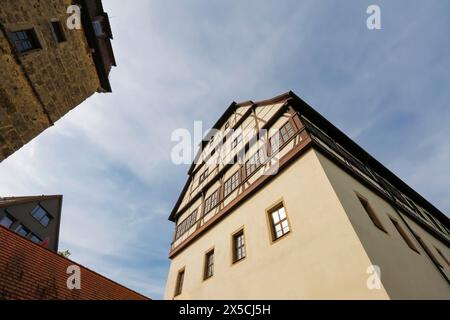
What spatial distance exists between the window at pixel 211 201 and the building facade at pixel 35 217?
1443cm

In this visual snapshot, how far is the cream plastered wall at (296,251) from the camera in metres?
4.98

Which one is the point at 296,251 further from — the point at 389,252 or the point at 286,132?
the point at 286,132

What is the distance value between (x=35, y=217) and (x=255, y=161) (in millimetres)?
21086

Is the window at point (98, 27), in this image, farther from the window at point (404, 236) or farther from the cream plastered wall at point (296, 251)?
the window at point (404, 236)

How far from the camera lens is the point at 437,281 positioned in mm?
6867

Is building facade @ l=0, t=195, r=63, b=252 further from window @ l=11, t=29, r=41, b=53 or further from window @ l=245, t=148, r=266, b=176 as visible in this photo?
window @ l=245, t=148, r=266, b=176

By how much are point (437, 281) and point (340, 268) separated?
4431 mm

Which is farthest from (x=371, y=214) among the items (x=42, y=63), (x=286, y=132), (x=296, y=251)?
(x=42, y=63)

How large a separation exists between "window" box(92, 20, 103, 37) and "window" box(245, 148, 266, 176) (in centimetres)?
895

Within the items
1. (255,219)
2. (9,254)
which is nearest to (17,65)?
(9,254)

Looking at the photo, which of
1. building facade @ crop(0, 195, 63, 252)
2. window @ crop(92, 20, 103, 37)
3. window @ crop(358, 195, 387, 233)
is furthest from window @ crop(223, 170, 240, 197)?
building facade @ crop(0, 195, 63, 252)
